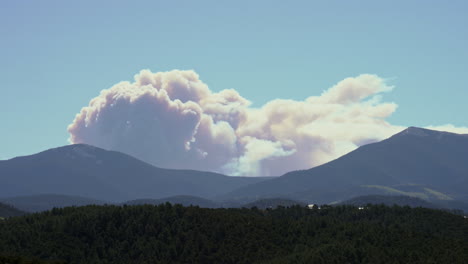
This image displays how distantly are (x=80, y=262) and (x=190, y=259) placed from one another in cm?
3249

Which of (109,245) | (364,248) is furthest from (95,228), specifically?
(364,248)

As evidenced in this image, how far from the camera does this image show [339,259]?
16888 cm

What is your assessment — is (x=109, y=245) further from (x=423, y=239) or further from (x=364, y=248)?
(x=423, y=239)

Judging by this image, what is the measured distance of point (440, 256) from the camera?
177125mm

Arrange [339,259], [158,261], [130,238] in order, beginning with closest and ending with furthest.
A: 1. [339,259]
2. [158,261]
3. [130,238]

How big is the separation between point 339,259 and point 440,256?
31.8 metres

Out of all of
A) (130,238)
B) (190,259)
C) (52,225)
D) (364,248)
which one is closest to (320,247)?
(364,248)

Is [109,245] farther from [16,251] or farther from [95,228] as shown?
[16,251]

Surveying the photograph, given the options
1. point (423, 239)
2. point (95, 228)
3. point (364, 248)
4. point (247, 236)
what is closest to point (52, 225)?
point (95, 228)

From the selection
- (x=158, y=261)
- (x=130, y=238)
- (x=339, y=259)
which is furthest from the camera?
(x=130, y=238)

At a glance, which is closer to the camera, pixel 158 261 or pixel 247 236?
pixel 158 261

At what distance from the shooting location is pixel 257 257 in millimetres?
185875

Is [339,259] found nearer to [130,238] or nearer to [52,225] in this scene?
[130,238]

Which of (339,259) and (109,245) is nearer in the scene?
(339,259)
